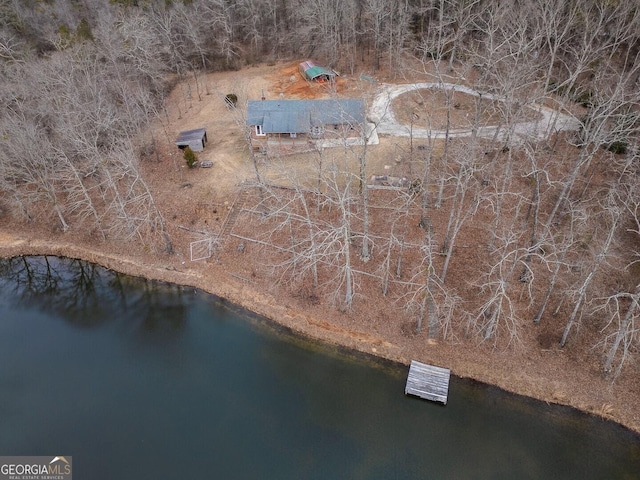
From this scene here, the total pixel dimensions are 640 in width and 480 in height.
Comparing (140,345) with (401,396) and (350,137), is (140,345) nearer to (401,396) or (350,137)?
(401,396)

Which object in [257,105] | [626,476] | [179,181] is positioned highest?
[257,105]

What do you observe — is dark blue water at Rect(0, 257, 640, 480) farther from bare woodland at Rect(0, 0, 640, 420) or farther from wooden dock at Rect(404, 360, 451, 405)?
bare woodland at Rect(0, 0, 640, 420)

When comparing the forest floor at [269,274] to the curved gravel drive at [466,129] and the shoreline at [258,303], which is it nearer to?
the shoreline at [258,303]

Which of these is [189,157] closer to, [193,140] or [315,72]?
[193,140]

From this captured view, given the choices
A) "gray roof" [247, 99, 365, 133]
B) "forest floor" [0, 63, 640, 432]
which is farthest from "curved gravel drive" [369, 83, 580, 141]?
"gray roof" [247, 99, 365, 133]

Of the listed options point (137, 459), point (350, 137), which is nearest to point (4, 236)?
point (137, 459)

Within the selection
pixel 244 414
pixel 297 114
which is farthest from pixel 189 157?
pixel 244 414
